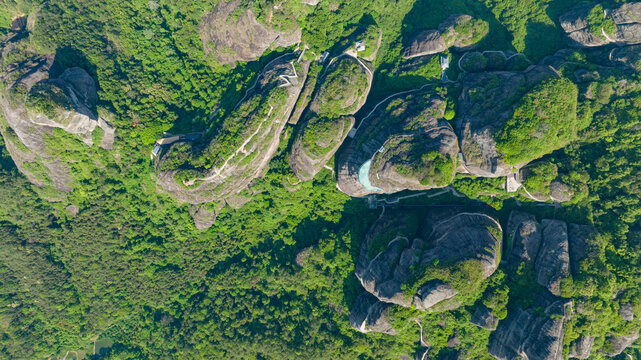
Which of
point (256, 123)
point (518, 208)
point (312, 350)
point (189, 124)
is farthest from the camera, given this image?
point (189, 124)

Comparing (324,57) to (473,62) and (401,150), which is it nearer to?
(401,150)

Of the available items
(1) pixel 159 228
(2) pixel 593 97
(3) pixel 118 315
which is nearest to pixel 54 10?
(1) pixel 159 228

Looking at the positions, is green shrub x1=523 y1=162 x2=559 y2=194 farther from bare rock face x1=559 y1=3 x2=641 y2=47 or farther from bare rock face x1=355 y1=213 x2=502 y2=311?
bare rock face x1=559 y1=3 x2=641 y2=47

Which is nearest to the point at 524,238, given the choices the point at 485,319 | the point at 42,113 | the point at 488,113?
the point at 485,319

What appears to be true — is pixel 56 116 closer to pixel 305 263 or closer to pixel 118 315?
pixel 118 315

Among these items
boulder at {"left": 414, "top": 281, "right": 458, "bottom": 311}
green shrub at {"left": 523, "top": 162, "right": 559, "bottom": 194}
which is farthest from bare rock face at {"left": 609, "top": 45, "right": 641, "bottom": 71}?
boulder at {"left": 414, "top": 281, "right": 458, "bottom": 311}

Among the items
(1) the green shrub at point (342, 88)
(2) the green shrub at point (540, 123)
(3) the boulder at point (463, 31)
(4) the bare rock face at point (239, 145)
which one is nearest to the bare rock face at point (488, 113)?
(2) the green shrub at point (540, 123)
